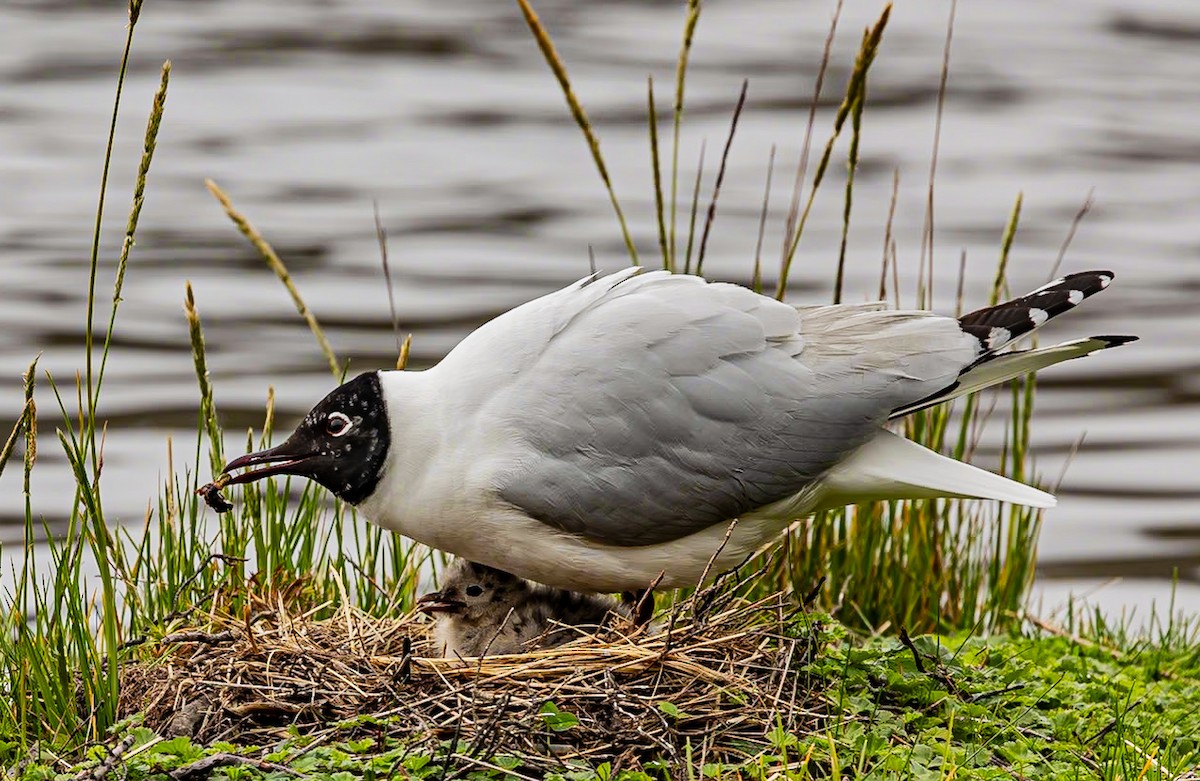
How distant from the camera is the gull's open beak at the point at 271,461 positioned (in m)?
5.81

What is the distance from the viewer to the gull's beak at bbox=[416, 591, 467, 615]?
5.99 metres

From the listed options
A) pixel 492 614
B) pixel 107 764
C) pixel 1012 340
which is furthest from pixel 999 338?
pixel 107 764

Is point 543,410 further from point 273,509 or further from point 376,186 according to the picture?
point 376,186

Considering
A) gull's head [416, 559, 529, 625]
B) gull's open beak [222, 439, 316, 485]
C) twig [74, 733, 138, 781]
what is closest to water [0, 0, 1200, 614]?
gull's head [416, 559, 529, 625]

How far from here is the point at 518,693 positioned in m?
5.35

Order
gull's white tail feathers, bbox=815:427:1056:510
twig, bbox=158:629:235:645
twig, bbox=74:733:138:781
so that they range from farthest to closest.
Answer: gull's white tail feathers, bbox=815:427:1056:510, twig, bbox=158:629:235:645, twig, bbox=74:733:138:781

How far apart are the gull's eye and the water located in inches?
172

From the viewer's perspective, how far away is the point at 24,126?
55.9 ft

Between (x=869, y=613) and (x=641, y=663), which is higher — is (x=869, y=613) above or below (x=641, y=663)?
below

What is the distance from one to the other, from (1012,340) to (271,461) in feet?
7.46

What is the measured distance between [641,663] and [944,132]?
13.3m

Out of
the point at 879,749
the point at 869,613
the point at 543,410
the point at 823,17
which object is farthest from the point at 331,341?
the point at 823,17

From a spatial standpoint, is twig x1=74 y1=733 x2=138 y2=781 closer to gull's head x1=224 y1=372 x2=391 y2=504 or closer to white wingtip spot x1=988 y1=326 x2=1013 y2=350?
gull's head x1=224 y1=372 x2=391 y2=504

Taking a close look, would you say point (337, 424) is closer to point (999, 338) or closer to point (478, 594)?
point (478, 594)
